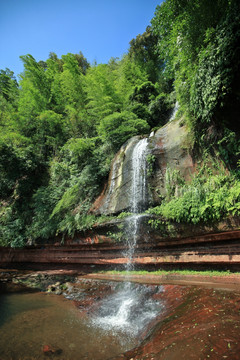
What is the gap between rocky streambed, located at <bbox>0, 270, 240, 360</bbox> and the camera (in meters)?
2.53

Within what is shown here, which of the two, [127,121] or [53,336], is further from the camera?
[127,121]

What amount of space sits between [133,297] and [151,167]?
18.3ft

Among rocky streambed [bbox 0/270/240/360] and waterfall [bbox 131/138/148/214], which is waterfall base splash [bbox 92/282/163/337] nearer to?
rocky streambed [bbox 0/270/240/360]

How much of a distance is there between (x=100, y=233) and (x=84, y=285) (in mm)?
2129

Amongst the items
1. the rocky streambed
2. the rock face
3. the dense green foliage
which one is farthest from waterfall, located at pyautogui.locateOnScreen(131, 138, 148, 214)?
the rocky streambed

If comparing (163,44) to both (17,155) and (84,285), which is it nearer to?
(17,155)

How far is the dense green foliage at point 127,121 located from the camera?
6.21 meters

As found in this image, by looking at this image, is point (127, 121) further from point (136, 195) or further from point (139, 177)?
point (136, 195)

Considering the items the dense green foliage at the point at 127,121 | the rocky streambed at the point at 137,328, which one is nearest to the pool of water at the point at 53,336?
the rocky streambed at the point at 137,328

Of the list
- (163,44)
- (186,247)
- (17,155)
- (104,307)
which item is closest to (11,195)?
(17,155)

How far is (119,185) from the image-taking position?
9211mm

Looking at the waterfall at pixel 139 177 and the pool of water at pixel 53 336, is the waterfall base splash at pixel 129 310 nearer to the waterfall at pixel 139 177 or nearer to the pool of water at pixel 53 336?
the pool of water at pixel 53 336

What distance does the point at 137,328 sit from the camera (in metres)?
3.95

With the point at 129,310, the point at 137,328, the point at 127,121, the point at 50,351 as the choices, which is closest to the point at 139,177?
the point at 127,121
